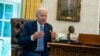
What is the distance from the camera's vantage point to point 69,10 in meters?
5.66

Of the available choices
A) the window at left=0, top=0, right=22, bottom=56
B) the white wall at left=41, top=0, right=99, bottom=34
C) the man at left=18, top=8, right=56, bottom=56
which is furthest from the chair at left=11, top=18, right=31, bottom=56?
the white wall at left=41, top=0, right=99, bottom=34

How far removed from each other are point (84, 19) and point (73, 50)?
12.2ft

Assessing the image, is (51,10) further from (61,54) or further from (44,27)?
(61,54)

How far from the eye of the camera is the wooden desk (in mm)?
2102

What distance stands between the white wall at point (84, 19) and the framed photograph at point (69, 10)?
0.35ft

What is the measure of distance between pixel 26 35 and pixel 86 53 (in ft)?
4.03

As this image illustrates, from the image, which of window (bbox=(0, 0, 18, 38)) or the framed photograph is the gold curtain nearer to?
window (bbox=(0, 0, 18, 38))

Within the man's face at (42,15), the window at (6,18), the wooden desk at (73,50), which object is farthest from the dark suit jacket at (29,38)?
the window at (6,18)

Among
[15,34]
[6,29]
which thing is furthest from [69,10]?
[15,34]

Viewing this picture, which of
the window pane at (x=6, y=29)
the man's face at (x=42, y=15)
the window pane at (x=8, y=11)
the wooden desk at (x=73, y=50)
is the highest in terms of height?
the window pane at (x=8, y=11)

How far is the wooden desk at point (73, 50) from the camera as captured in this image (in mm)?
2102

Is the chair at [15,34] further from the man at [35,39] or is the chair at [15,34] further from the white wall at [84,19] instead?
the white wall at [84,19]

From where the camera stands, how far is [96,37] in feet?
6.82

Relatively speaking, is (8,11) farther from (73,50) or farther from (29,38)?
(73,50)
